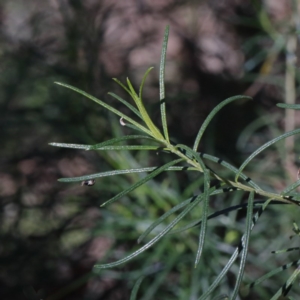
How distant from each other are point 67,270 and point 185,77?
0.88 meters

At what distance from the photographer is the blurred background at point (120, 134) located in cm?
124

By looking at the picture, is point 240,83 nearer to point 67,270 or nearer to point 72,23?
point 72,23

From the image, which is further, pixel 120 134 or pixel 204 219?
pixel 120 134

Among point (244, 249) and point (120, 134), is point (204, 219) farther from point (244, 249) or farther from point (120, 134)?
point (120, 134)

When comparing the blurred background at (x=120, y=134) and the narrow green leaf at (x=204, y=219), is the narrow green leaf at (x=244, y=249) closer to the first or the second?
the narrow green leaf at (x=204, y=219)

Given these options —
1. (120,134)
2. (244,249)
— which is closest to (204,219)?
(244,249)

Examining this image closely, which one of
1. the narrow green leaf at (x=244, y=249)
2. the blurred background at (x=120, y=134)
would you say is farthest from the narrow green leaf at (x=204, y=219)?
the blurred background at (x=120, y=134)

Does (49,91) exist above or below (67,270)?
above

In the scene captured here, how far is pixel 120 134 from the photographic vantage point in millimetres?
1314

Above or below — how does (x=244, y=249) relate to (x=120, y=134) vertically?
above

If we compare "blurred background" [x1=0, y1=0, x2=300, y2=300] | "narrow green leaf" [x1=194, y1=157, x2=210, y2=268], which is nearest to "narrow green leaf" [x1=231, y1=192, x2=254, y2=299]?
"narrow green leaf" [x1=194, y1=157, x2=210, y2=268]

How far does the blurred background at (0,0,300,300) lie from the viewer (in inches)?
Answer: 48.7

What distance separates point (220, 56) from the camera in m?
2.23

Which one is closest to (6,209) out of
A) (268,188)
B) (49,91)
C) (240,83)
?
(49,91)
